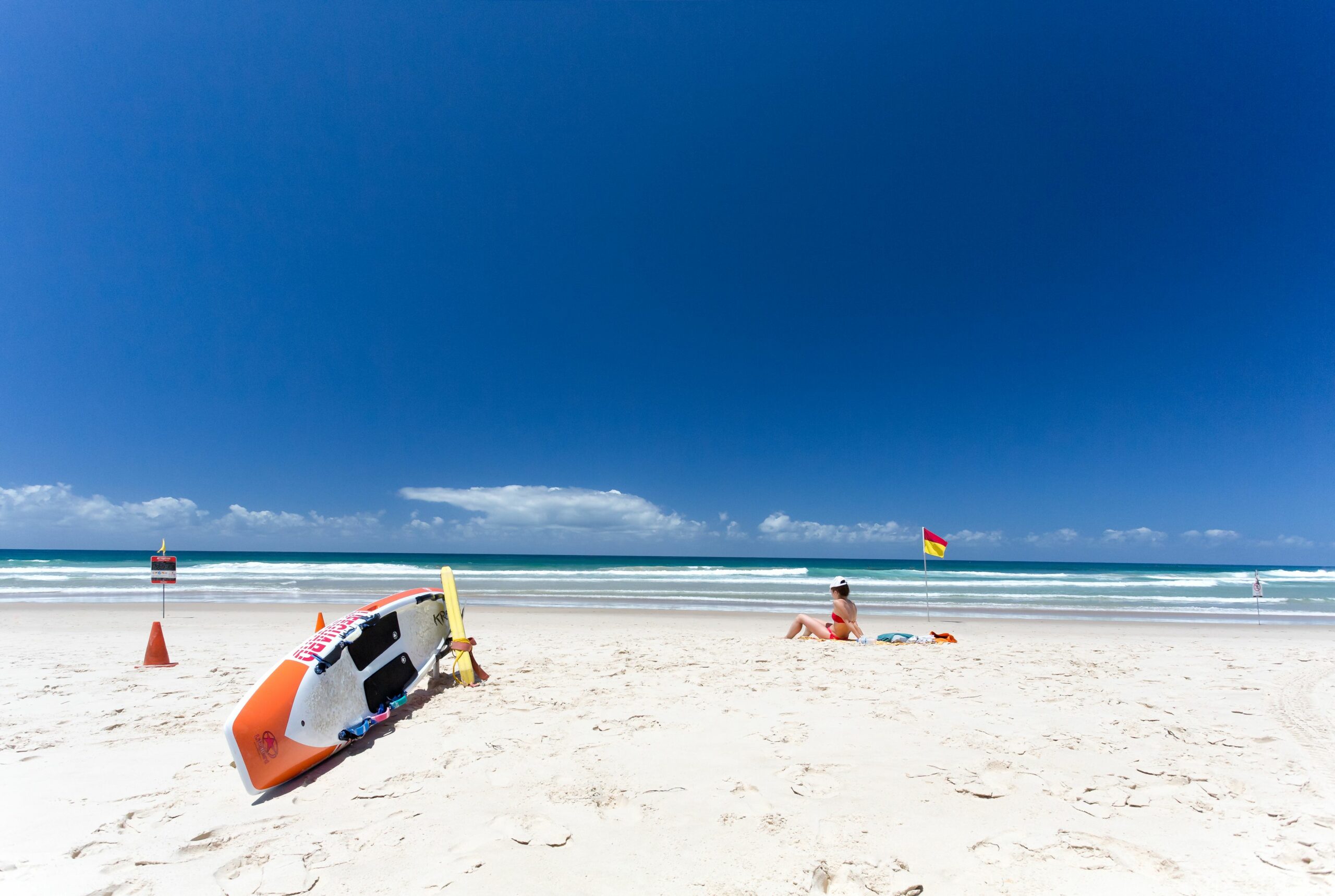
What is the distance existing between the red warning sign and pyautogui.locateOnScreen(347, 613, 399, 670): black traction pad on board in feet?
16.4

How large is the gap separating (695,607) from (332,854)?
14.8 metres

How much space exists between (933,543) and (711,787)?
8563mm

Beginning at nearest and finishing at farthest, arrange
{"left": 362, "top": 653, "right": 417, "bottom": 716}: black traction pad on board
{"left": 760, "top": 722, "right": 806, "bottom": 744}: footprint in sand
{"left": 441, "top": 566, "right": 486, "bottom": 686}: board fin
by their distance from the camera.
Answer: {"left": 760, "top": 722, "right": 806, "bottom": 744}: footprint in sand → {"left": 362, "top": 653, "right": 417, "bottom": 716}: black traction pad on board → {"left": 441, "top": 566, "right": 486, "bottom": 686}: board fin

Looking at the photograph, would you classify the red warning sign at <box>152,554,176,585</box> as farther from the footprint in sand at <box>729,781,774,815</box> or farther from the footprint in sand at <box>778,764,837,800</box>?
the footprint in sand at <box>778,764,837,800</box>

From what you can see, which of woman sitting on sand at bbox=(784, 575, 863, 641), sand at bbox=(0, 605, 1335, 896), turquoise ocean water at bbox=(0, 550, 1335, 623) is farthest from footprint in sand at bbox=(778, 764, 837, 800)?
turquoise ocean water at bbox=(0, 550, 1335, 623)

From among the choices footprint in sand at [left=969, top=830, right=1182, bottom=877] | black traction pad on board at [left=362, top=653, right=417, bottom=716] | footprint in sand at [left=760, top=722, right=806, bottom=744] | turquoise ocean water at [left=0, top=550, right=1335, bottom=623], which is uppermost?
black traction pad on board at [left=362, top=653, right=417, bottom=716]

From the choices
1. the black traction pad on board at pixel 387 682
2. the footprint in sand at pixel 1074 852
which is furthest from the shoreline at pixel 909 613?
the footprint in sand at pixel 1074 852

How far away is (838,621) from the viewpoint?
8469 mm

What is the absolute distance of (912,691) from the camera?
5590 millimetres

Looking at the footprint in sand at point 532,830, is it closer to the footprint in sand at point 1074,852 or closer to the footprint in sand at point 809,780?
the footprint in sand at point 809,780

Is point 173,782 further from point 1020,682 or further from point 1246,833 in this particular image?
point 1020,682

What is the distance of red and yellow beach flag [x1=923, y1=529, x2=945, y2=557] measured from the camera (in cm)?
1048

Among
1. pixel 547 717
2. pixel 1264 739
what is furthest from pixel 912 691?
pixel 547 717

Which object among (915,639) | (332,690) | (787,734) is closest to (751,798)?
(787,734)
